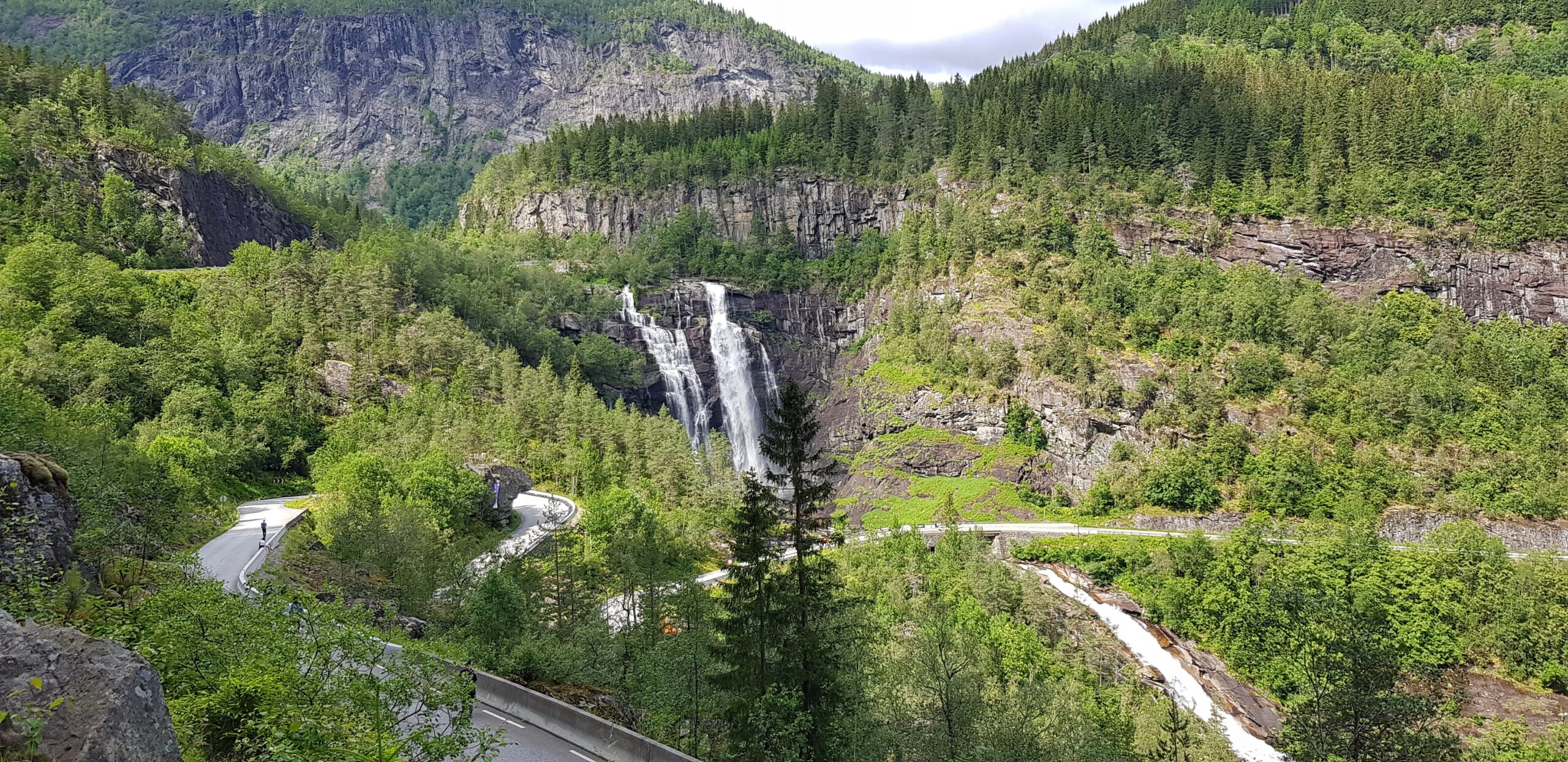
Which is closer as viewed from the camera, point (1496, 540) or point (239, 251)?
point (1496, 540)

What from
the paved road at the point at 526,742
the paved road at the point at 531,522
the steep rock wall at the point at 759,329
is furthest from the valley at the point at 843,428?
the paved road at the point at 531,522

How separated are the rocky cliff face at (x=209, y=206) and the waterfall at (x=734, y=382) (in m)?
56.4

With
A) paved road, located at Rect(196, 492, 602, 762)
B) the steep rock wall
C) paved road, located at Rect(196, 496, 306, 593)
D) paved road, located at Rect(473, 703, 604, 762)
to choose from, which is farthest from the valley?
the steep rock wall

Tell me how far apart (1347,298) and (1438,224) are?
13359mm

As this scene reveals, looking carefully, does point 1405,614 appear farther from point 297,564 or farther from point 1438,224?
point 297,564

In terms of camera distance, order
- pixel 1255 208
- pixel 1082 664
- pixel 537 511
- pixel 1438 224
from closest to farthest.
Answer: pixel 1082 664
pixel 537 511
pixel 1438 224
pixel 1255 208

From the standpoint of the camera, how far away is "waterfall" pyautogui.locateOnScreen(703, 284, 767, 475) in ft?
372

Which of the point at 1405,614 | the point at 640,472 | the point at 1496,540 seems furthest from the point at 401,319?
the point at 1496,540

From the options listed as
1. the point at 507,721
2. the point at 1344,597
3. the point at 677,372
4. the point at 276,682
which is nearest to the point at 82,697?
the point at 276,682

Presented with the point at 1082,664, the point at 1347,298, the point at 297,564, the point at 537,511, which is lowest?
the point at 1082,664

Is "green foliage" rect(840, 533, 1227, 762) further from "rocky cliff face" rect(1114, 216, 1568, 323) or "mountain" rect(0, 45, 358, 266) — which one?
"mountain" rect(0, 45, 358, 266)

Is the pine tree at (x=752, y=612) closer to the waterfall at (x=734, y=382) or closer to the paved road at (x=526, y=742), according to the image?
the paved road at (x=526, y=742)

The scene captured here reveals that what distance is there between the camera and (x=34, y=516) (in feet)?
55.6

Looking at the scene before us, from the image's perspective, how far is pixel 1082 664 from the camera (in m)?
58.5
